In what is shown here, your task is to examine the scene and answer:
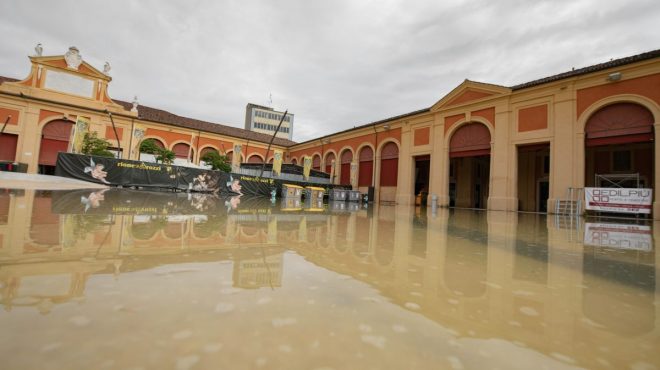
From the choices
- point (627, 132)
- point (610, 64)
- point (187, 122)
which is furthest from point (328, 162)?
point (627, 132)

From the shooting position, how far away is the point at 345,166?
26703 mm

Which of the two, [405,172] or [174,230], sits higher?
[405,172]

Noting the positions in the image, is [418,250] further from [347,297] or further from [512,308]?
[347,297]

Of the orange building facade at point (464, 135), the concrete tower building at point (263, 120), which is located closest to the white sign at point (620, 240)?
the orange building facade at point (464, 135)

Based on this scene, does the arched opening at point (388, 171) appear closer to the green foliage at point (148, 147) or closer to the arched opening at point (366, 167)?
the arched opening at point (366, 167)

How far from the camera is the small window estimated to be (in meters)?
17.1

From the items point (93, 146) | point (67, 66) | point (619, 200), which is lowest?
point (619, 200)

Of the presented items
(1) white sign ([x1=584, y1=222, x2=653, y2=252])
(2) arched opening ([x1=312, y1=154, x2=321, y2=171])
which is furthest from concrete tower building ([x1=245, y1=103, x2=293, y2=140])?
(1) white sign ([x1=584, y1=222, x2=653, y2=252])

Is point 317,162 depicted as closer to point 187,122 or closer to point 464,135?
point 187,122

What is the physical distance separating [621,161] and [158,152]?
33.4 m

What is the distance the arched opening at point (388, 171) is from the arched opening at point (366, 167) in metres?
1.10

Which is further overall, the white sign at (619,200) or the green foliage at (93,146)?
the green foliage at (93,146)

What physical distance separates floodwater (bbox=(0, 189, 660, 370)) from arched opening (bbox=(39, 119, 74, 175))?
2764 centimetres

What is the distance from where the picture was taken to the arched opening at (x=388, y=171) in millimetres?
21594
